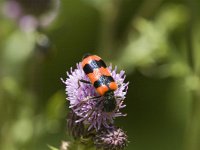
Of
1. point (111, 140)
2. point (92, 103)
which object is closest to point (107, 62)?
point (92, 103)

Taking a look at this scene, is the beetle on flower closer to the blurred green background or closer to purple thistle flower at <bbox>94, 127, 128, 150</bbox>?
purple thistle flower at <bbox>94, 127, 128, 150</bbox>

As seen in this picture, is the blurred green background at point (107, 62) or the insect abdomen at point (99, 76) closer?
the insect abdomen at point (99, 76)

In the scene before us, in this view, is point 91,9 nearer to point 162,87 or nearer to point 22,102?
point 162,87

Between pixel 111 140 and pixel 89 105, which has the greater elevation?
pixel 89 105

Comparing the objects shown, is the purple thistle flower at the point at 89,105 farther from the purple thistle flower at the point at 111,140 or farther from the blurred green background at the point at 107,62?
the blurred green background at the point at 107,62

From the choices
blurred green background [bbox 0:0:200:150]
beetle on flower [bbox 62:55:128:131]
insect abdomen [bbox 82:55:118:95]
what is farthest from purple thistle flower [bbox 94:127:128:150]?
blurred green background [bbox 0:0:200:150]

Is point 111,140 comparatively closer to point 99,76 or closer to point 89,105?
point 89,105

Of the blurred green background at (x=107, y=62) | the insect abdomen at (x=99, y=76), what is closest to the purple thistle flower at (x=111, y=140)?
the insect abdomen at (x=99, y=76)
